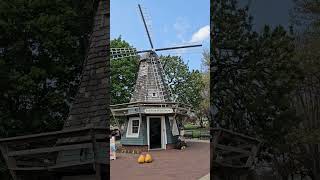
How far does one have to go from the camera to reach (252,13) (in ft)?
17.5

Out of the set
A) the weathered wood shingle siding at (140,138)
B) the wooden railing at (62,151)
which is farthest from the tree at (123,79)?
the wooden railing at (62,151)

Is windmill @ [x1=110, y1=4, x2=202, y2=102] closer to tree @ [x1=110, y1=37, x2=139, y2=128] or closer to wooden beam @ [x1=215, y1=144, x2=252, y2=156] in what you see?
tree @ [x1=110, y1=37, x2=139, y2=128]

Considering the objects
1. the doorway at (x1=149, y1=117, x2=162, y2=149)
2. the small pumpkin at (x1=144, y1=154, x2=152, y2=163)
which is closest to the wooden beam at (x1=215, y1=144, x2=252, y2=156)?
the doorway at (x1=149, y1=117, x2=162, y2=149)

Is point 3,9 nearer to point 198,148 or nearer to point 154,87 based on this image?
point 154,87

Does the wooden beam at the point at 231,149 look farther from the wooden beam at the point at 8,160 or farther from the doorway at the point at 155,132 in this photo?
the wooden beam at the point at 8,160

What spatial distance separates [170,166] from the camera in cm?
478

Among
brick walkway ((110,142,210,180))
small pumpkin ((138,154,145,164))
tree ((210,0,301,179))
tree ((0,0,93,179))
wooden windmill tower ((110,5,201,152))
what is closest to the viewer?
brick walkway ((110,142,210,180))

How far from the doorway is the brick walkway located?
0.45 ft

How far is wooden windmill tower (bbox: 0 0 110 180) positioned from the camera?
16.2 ft

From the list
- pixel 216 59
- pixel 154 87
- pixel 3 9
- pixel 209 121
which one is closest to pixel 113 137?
pixel 154 87

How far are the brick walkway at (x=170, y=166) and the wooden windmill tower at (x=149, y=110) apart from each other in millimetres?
152

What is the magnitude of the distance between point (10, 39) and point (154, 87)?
256cm

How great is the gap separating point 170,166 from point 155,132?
0.53 m

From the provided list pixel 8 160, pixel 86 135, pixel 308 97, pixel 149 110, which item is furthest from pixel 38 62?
pixel 308 97
